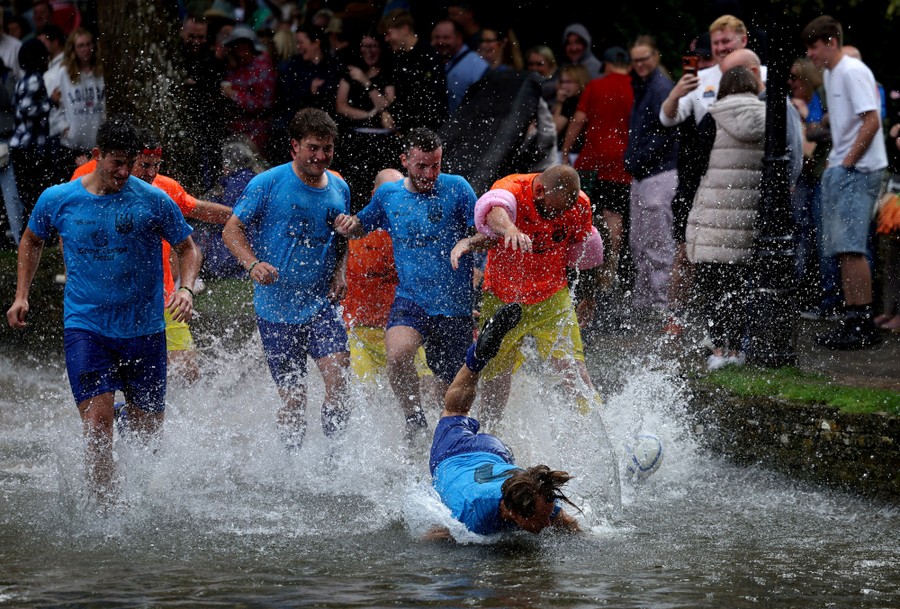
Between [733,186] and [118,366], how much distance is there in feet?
15.2

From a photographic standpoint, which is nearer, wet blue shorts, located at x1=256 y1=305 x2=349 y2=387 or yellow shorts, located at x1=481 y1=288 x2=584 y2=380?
wet blue shorts, located at x1=256 y1=305 x2=349 y2=387

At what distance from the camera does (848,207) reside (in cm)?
1065

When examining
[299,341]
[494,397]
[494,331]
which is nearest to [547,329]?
[494,397]

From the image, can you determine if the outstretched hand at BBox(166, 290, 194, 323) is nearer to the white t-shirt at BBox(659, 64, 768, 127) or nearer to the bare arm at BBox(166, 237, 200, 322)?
the bare arm at BBox(166, 237, 200, 322)

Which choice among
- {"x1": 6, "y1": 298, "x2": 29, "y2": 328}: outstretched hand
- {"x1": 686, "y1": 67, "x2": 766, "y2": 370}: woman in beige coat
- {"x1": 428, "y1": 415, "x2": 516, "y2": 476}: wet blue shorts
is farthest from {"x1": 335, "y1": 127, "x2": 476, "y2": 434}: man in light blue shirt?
{"x1": 686, "y1": 67, "x2": 766, "y2": 370}: woman in beige coat

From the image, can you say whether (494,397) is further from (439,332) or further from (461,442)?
(461,442)

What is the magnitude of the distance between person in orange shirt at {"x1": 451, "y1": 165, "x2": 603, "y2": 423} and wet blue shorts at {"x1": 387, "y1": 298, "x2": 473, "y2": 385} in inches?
7.0

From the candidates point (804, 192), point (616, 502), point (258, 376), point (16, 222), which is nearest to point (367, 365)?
point (258, 376)

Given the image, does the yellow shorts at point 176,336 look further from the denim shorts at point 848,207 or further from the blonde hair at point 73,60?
the blonde hair at point 73,60

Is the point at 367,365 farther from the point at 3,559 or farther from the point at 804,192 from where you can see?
the point at 804,192

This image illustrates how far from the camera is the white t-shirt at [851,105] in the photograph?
10555mm

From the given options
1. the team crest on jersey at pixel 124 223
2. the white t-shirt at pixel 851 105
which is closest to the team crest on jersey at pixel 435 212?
the team crest on jersey at pixel 124 223

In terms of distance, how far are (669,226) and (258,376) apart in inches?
146

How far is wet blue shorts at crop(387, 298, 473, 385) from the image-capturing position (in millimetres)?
8695
